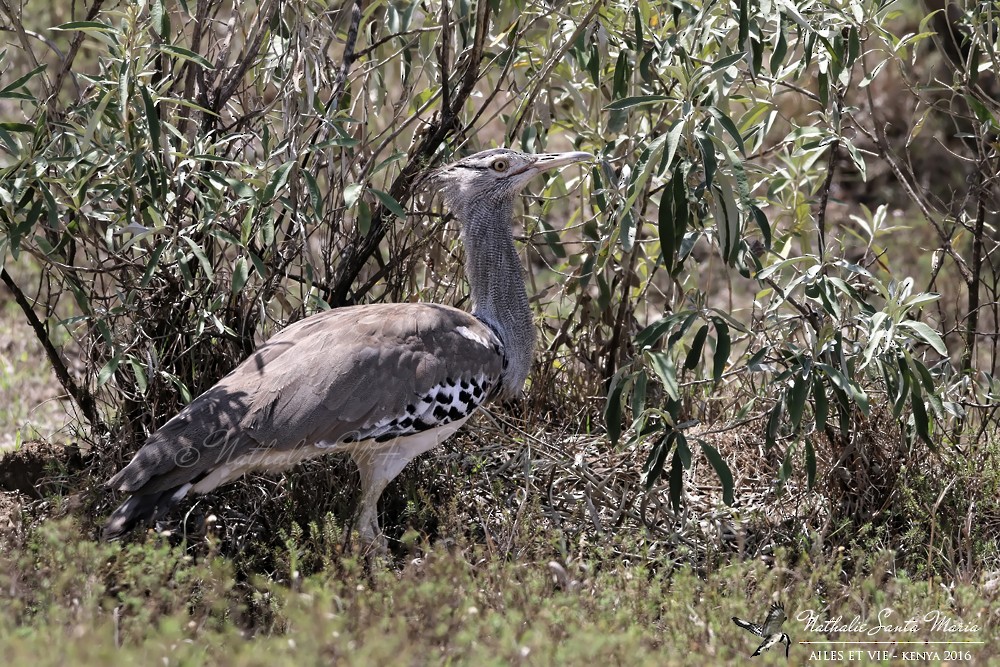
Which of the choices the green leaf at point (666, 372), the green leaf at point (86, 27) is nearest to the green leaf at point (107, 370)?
the green leaf at point (86, 27)

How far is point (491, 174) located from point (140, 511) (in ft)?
4.93

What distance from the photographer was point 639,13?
328 centimetres

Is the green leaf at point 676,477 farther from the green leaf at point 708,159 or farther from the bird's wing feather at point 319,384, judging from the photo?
the green leaf at point 708,159

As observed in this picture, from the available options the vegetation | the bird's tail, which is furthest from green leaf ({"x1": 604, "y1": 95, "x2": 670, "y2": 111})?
the bird's tail

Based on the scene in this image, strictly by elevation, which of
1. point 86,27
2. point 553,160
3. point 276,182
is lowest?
point 553,160

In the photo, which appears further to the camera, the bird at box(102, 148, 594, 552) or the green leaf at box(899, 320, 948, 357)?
the bird at box(102, 148, 594, 552)

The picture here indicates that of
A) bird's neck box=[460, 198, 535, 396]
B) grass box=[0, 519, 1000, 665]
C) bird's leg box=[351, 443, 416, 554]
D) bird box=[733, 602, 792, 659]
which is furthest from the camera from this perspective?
bird's neck box=[460, 198, 535, 396]

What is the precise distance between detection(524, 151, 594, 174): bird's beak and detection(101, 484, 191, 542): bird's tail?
4.81ft

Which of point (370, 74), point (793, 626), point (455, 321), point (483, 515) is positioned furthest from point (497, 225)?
point (793, 626)

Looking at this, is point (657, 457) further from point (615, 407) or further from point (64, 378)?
point (64, 378)

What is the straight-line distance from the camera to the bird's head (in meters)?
3.59

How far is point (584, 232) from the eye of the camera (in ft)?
13.2

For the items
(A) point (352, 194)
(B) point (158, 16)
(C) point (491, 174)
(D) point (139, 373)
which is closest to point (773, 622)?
(A) point (352, 194)

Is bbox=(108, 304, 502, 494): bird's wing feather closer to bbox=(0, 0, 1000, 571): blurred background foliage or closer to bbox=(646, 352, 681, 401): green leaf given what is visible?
bbox=(0, 0, 1000, 571): blurred background foliage
